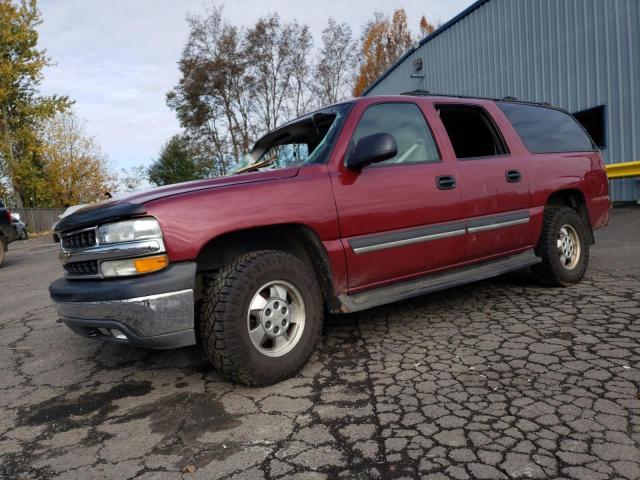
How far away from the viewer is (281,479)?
1.80 meters

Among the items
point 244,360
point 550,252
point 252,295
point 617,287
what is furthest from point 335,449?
point 617,287

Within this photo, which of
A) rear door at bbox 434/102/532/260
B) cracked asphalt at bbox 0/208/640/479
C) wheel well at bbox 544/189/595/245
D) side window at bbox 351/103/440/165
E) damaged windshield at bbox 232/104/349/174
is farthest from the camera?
wheel well at bbox 544/189/595/245

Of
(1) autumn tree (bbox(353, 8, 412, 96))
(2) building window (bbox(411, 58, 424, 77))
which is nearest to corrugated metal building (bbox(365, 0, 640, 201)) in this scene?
(2) building window (bbox(411, 58, 424, 77))

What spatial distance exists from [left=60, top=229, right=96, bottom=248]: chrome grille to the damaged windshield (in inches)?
51.2

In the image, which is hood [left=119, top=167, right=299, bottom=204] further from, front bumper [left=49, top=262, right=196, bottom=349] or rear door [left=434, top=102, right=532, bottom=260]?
rear door [left=434, top=102, right=532, bottom=260]

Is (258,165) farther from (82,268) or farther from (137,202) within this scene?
(82,268)

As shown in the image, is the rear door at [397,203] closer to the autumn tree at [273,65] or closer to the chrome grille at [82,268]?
the chrome grille at [82,268]

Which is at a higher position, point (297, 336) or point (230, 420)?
point (297, 336)

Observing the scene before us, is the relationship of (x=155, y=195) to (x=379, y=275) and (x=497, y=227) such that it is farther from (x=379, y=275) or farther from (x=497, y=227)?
(x=497, y=227)

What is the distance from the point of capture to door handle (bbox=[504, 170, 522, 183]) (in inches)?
152

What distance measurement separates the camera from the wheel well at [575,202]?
14.7ft

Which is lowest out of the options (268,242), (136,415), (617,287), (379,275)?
(617,287)

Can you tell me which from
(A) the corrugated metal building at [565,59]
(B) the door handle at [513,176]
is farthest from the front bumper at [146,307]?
(A) the corrugated metal building at [565,59]

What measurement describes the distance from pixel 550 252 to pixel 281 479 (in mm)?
3349
